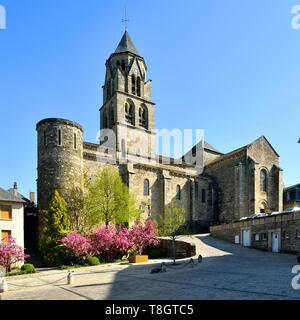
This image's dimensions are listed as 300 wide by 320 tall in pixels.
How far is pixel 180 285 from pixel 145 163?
1122 inches

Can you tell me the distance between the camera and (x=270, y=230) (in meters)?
25.2

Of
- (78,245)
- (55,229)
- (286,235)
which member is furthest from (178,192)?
(78,245)

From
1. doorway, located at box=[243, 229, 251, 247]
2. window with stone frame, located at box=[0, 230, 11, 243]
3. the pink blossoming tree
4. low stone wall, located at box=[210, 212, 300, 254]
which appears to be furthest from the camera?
doorway, located at box=[243, 229, 251, 247]

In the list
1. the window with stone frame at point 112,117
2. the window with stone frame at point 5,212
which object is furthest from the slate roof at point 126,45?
the window with stone frame at point 5,212

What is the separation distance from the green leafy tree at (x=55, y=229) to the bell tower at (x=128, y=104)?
17.7 m

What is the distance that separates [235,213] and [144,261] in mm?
19117

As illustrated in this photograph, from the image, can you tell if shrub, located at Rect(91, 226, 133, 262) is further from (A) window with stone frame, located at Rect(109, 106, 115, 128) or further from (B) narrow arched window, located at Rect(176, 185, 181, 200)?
(A) window with stone frame, located at Rect(109, 106, 115, 128)

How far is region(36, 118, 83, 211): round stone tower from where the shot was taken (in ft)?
91.7

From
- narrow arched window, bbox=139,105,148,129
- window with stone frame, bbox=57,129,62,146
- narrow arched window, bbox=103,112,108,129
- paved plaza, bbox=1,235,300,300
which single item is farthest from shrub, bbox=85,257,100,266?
narrow arched window, bbox=103,112,108,129

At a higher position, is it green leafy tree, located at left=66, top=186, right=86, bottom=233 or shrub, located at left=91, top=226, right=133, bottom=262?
green leafy tree, located at left=66, top=186, right=86, bottom=233

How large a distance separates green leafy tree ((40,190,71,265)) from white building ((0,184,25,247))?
176 centimetres

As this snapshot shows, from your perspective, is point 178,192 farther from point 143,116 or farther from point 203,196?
point 143,116

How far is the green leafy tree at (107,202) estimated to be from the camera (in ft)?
94.3

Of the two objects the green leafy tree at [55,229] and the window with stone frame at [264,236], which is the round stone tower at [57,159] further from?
the window with stone frame at [264,236]
